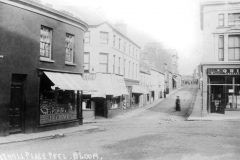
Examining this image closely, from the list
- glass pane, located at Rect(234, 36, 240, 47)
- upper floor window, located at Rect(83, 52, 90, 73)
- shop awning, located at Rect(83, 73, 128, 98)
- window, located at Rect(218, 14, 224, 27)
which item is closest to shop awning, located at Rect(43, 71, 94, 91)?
shop awning, located at Rect(83, 73, 128, 98)

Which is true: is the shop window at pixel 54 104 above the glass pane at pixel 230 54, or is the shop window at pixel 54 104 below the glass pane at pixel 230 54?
below

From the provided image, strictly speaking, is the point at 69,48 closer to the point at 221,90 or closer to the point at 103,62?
the point at 103,62

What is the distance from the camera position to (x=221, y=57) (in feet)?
82.9

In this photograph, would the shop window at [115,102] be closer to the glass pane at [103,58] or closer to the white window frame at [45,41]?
the glass pane at [103,58]

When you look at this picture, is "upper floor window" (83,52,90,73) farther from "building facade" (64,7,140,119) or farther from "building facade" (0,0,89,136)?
"building facade" (0,0,89,136)

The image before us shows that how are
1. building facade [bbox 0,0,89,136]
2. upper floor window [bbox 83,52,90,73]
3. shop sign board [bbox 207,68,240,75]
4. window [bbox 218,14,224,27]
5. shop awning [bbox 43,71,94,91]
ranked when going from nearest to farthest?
1. building facade [bbox 0,0,89,136]
2. shop awning [bbox 43,71,94,91]
3. shop sign board [bbox 207,68,240,75]
4. window [bbox 218,14,224,27]
5. upper floor window [bbox 83,52,90,73]

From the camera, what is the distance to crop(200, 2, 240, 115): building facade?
80.8 ft

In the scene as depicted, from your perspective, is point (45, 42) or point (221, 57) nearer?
point (45, 42)

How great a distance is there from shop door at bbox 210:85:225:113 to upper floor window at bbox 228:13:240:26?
5.72m

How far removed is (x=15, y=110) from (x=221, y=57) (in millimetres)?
18923

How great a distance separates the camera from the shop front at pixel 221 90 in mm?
24844
